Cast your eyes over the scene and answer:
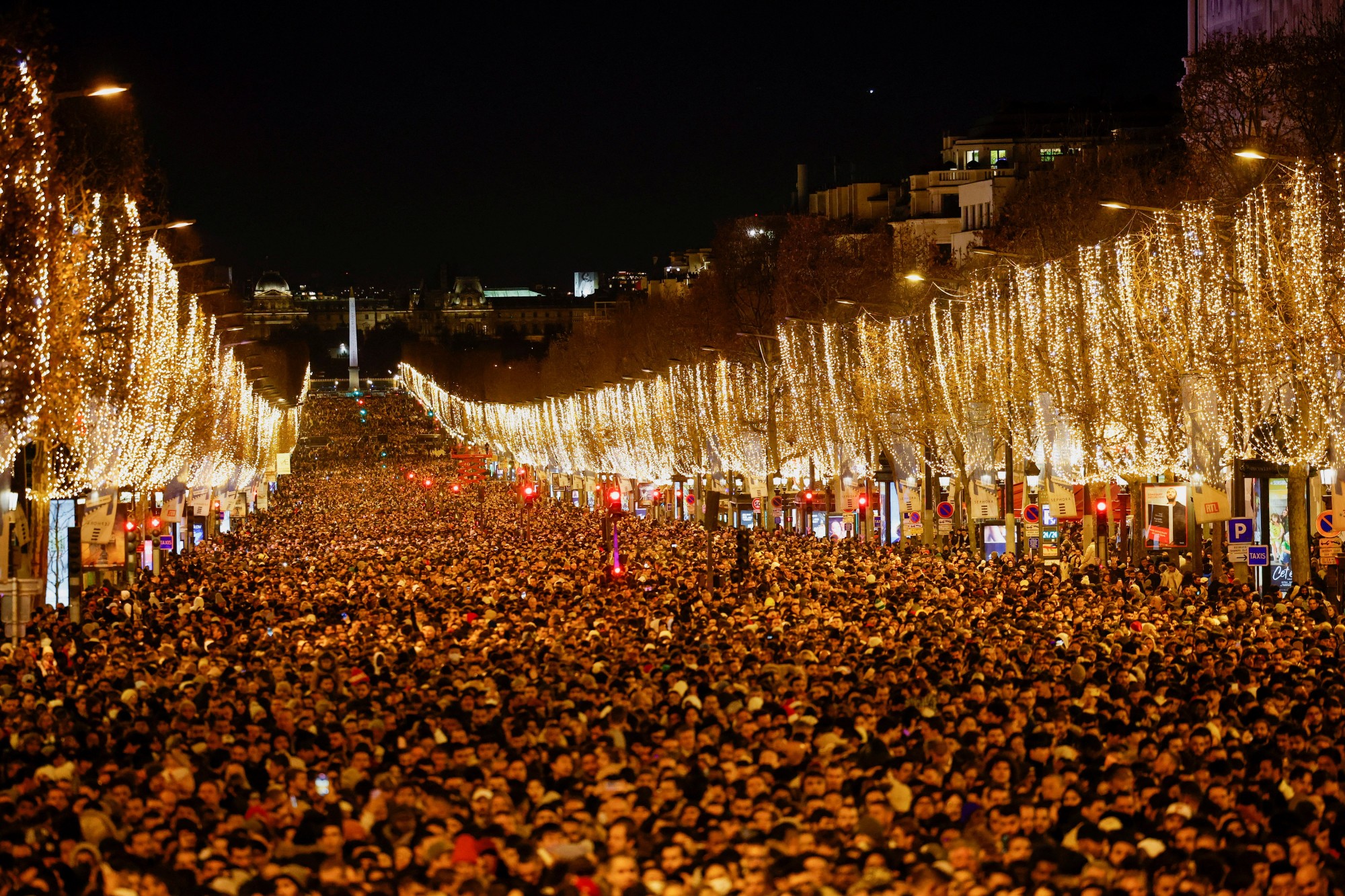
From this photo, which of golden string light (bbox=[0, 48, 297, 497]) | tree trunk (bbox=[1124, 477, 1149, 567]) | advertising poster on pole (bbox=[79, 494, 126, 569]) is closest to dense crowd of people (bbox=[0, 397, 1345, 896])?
golden string light (bbox=[0, 48, 297, 497])

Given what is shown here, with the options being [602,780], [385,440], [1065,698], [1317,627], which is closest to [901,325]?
[1317,627]

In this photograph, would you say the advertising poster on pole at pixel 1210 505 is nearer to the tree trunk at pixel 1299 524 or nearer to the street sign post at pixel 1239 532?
the street sign post at pixel 1239 532

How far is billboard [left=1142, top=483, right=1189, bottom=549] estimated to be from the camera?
2789 cm

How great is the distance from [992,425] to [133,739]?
25129mm

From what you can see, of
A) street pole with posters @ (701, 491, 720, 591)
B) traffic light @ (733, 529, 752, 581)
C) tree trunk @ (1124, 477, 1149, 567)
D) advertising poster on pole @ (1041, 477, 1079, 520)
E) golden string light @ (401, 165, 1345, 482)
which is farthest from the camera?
tree trunk @ (1124, 477, 1149, 567)

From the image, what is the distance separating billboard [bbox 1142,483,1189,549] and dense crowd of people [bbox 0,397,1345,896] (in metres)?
5.09

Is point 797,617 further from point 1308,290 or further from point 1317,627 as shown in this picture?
point 1308,290

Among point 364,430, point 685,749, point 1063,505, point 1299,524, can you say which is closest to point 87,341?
point 685,749

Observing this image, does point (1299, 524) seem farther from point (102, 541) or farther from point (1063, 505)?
point (102, 541)

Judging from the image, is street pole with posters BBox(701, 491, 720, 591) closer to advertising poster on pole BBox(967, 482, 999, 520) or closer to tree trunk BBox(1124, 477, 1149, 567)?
advertising poster on pole BBox(967, 482, 999, 520)

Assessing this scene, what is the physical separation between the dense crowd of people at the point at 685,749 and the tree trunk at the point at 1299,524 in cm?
255

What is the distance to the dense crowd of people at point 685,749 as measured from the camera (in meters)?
9.11

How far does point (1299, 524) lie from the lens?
25391 millimetres

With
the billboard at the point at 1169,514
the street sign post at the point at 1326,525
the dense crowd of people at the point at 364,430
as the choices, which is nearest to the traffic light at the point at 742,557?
the billboard at the point at 1169,514
